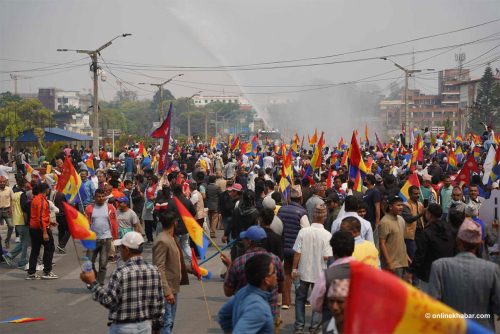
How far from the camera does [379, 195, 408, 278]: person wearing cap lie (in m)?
9.45

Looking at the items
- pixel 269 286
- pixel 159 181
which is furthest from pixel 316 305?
pixel 159 181

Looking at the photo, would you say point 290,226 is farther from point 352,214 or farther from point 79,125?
point 79,125

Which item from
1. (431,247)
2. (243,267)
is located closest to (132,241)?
(243,267)

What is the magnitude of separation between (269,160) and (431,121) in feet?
398

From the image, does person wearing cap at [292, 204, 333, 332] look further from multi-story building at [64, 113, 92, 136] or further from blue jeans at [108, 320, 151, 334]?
multi-story building at [64, 113, 92, 136]

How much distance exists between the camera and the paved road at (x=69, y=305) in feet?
32.4

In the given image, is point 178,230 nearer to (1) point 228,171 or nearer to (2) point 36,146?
(1) point 228,171

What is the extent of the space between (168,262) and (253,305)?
284 centimetres

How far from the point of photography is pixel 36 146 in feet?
188

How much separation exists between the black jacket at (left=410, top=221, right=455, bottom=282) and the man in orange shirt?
6.77 m

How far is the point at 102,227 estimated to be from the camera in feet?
39.5

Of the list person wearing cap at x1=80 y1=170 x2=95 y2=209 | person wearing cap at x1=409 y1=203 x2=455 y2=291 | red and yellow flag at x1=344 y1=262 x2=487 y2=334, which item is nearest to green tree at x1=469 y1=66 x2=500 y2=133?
person wearing cap at x1=80 y1=170 x2=95 y2=209

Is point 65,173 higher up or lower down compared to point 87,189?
higher up

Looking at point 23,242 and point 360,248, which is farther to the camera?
point 23,242
